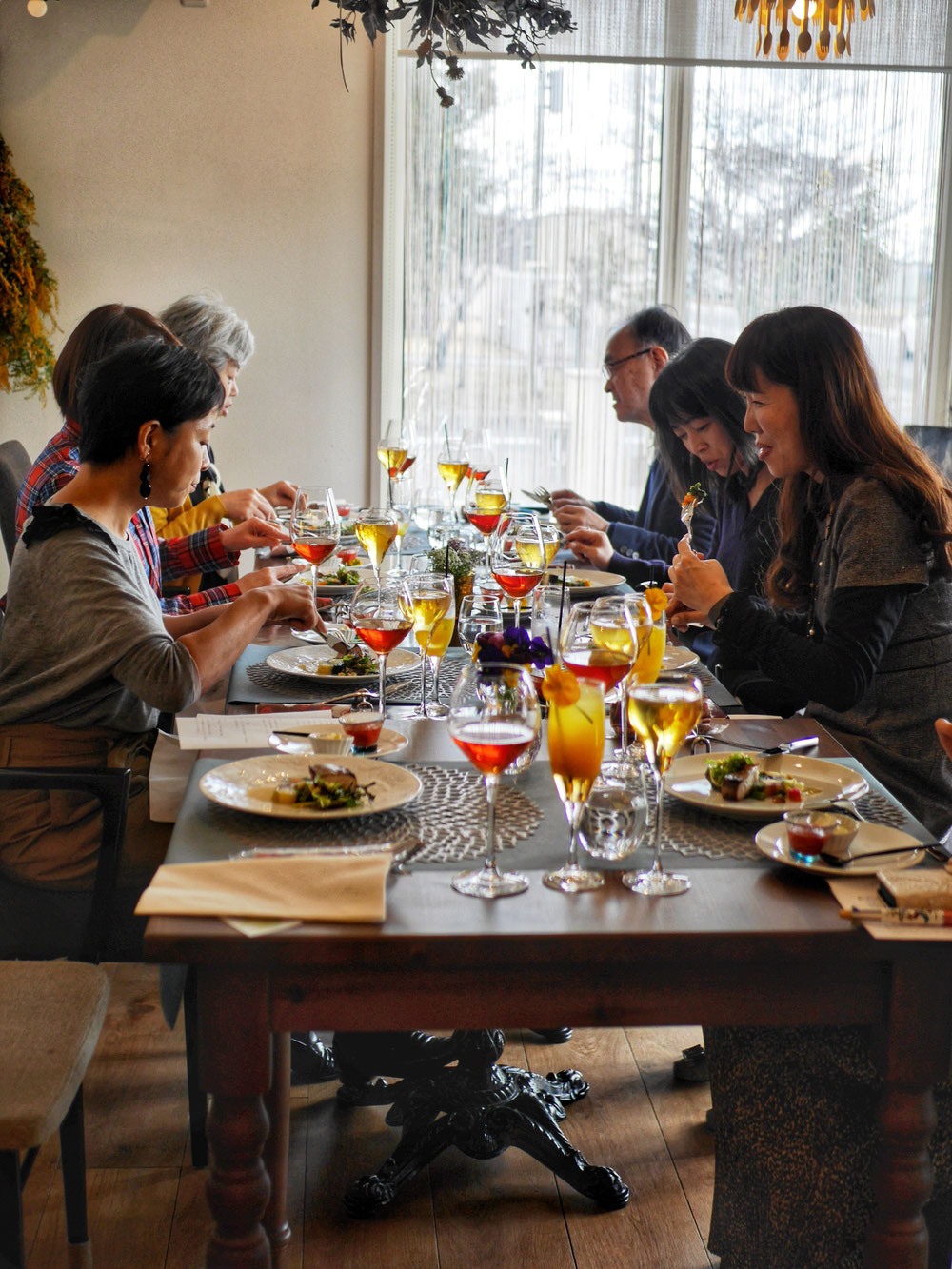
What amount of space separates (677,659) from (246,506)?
5.28 feet

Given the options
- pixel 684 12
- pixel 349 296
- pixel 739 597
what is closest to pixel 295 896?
pixel 739 597

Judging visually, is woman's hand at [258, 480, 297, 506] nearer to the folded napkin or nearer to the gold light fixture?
the gold light fixture

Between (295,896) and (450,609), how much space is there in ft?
2.26

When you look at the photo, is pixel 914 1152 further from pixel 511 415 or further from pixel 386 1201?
pixel 511 415

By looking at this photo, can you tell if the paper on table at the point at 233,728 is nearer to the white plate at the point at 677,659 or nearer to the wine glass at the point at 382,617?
the wine glass at the point at 382,617

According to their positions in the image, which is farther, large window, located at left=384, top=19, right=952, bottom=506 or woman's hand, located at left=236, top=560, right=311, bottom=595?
large window, located at left=384, top=19, right=952, bottom=506

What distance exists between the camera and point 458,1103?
6.17 feet

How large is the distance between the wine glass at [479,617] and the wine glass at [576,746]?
516 mm

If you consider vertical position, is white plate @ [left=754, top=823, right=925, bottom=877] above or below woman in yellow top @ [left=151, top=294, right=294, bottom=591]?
below

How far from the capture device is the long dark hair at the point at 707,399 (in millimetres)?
2697

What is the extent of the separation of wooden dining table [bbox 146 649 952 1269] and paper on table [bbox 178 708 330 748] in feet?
1.42

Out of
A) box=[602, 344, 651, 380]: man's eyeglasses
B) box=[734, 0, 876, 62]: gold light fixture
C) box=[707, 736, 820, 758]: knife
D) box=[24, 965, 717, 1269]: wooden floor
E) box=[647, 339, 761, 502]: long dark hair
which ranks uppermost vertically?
box=[734, 0, 876, 62]: gold light fixture

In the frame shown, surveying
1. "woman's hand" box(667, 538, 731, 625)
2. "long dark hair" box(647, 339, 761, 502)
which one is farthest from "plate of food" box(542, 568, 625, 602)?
"woman's hand" box(667, 538, 731, 625)

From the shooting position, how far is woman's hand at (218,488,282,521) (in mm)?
3162
